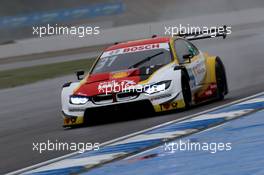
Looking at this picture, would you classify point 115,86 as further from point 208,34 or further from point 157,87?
point 208,34

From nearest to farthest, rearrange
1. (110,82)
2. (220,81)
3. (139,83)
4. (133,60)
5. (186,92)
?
(139,83), (110,82), (186,92), (133,60), (220,81)

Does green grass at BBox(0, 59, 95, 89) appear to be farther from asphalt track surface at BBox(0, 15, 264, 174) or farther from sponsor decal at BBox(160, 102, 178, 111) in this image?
sponsor decal at BBox(160, 102, 178, 111)

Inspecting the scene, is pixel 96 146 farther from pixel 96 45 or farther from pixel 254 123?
pixel 96 45

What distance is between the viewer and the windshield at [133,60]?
39.4ft

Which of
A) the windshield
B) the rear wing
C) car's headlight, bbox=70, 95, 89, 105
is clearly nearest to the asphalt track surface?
car's headlight, bbox=70, 95, 89, 105

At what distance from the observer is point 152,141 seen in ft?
28.7

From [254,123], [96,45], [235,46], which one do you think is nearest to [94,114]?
[254,123]

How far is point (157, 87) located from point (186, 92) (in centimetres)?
59

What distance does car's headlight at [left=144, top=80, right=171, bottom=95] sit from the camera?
1114 centimetres

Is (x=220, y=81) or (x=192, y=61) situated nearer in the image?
(x=192, y=61)

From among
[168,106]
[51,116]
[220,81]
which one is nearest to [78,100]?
[168,106]

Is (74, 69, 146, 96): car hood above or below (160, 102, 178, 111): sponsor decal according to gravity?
above

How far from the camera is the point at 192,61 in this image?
12430 millimetres

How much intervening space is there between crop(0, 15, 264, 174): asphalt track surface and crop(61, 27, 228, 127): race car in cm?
21
